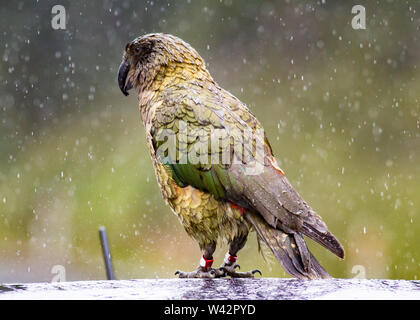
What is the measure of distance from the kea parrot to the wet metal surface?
0.16 m

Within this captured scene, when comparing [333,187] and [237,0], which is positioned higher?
[237,0]

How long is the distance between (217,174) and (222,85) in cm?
515

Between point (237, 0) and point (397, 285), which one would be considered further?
point (237, 0)

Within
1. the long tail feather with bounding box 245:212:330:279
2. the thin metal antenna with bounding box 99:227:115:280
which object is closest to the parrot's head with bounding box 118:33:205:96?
the thin metal antenna with bounding box 99:227:115:280

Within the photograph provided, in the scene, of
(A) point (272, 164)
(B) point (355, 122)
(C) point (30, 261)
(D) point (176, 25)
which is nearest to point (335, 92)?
(B) point (355, 122)

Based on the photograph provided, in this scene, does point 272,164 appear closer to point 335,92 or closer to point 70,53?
point 335,92

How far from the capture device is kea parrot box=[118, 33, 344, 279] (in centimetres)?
350

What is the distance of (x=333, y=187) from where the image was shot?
7.98 meters

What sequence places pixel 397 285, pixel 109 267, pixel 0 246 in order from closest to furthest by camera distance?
pixel 397 285 → pixel 109 267 → pixel 0 246

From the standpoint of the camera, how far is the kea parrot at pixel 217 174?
350 centimetres

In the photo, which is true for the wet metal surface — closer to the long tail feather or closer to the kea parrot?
the long tail feather

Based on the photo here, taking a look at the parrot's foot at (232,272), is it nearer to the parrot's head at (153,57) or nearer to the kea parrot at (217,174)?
the kea parrot at (217,174)

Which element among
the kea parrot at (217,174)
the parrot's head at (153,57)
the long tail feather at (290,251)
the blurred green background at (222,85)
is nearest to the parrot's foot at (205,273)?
the kea parrot at (217,174)

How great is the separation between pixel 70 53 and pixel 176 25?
1442 millimetres
